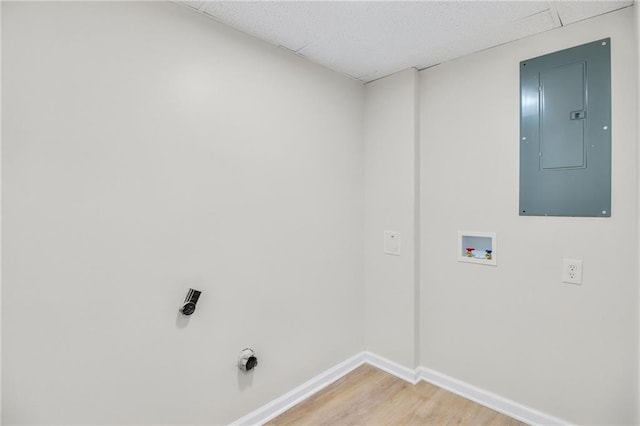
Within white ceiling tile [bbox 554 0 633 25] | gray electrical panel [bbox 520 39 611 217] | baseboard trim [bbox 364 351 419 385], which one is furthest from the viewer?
baseboard trim [bbox 364 351 419 385]

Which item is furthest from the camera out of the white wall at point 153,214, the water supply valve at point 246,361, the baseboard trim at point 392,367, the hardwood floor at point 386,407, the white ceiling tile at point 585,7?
the baseboard trim at point 392,367

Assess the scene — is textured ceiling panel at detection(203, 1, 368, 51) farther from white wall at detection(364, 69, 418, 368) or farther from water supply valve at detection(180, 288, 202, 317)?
water supply valve at detection(180, 288, 202, 317)

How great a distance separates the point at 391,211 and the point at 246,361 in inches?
55.8

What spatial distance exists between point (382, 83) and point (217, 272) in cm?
184

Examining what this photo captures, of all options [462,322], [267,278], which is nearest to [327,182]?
[267,278]

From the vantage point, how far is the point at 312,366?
2189 mm

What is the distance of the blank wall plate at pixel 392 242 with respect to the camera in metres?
2.35

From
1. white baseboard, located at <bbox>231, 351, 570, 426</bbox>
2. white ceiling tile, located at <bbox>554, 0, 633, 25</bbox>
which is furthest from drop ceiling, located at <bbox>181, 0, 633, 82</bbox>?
white baseboard, located at <bbox>231, 351, 570, 426</bbox>

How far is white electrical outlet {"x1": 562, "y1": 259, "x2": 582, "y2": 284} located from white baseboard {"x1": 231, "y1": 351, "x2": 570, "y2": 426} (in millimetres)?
796

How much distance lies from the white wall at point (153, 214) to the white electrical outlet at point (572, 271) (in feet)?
4.71

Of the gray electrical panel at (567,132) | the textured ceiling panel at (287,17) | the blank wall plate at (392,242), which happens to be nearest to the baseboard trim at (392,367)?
the blank wall plate at (392,242)

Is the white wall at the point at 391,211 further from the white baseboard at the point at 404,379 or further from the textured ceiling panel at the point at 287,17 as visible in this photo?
the textured ceiling panel at the point at 287,17

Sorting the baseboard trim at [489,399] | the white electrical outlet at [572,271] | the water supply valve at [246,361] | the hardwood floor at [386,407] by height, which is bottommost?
the hardwood floor at [386,407]

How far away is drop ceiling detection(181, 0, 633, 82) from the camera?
1.54m
